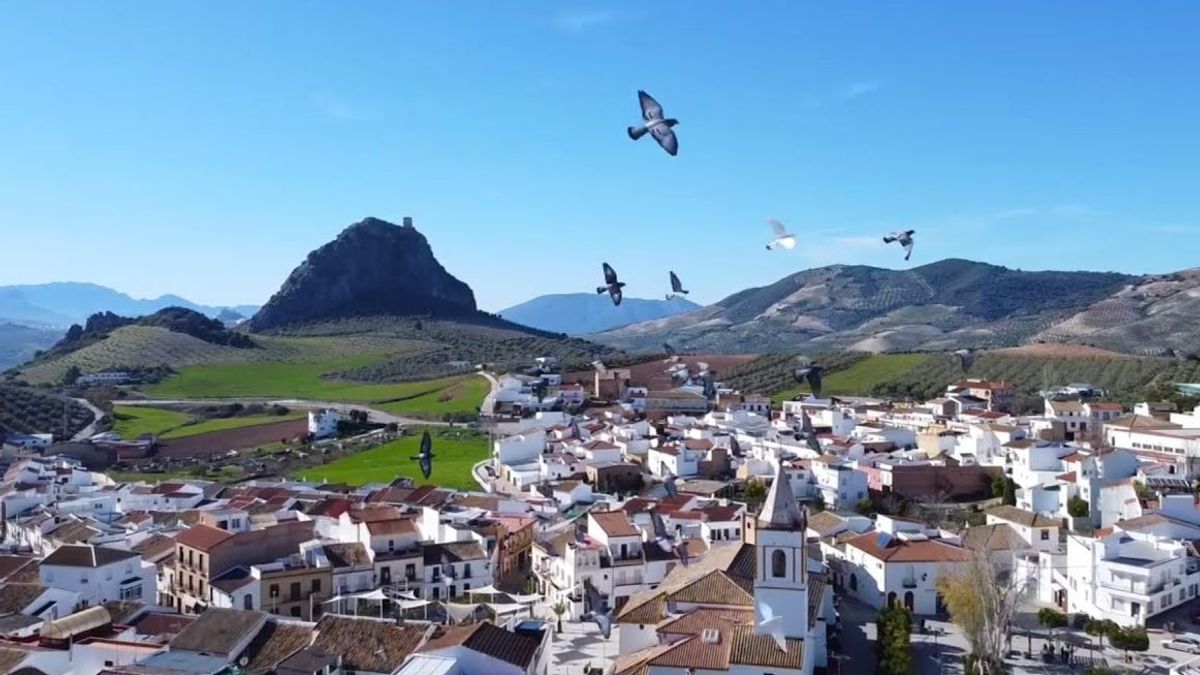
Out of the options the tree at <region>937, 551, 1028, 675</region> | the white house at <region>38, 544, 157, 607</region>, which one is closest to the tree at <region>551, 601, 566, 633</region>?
the tree at <region>937, 551, 1028, 675</region>

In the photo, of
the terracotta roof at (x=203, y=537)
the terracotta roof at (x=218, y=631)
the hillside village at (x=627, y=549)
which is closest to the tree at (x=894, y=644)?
the hillside village at (x=627, y=549)

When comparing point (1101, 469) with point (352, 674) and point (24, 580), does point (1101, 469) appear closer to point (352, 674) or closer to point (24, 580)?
point (352, 674)

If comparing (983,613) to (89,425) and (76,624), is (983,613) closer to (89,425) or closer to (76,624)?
(76,624)

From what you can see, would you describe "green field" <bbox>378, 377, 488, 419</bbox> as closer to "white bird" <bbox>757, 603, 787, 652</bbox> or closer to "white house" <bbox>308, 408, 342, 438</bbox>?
"white house" <bbox>308, 408, 342, 438</bbox>

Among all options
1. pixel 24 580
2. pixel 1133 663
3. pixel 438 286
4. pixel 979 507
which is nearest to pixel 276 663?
pixel 24 580

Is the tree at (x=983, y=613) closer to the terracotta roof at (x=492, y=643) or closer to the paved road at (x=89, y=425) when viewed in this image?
the terracotta roof at (x=492, y=643)

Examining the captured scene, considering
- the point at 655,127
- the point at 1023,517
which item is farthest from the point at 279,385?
the point at 655,127
